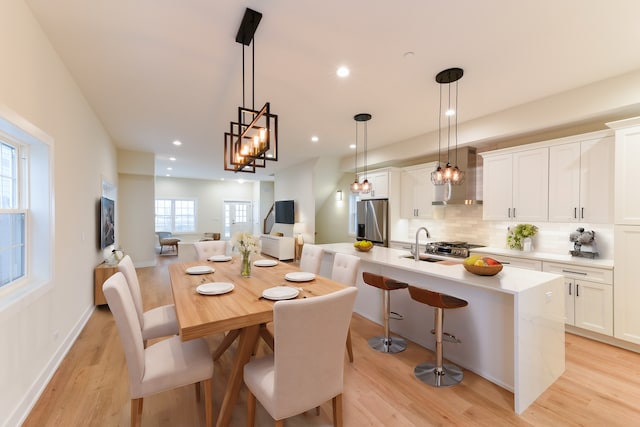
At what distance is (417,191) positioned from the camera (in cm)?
534

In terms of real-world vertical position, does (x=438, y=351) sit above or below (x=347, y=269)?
below

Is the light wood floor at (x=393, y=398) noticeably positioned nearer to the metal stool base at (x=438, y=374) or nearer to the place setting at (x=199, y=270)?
the metal stool base at (x=438, y=374)

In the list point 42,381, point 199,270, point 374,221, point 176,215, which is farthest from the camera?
point 176,215

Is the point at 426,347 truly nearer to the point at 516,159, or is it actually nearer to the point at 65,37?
the point at 516,159

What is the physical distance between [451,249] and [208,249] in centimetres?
362

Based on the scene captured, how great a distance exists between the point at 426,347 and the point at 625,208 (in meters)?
2.48

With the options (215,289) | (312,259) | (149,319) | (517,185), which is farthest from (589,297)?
(149,319)

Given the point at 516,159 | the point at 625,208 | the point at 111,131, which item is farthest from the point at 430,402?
the point at 111,131

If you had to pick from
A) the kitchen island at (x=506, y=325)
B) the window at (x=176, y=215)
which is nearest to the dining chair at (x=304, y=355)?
the kitchen island at (x=506, y=325)

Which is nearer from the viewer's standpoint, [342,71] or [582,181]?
[342,71]

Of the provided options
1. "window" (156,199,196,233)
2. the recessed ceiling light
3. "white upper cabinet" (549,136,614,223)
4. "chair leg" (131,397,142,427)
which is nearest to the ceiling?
the recessed ceiling light

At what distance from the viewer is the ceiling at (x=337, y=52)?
1.95 metres

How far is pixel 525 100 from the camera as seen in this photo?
3426 mm

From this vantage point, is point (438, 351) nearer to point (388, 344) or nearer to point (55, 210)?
point (388, 344)
